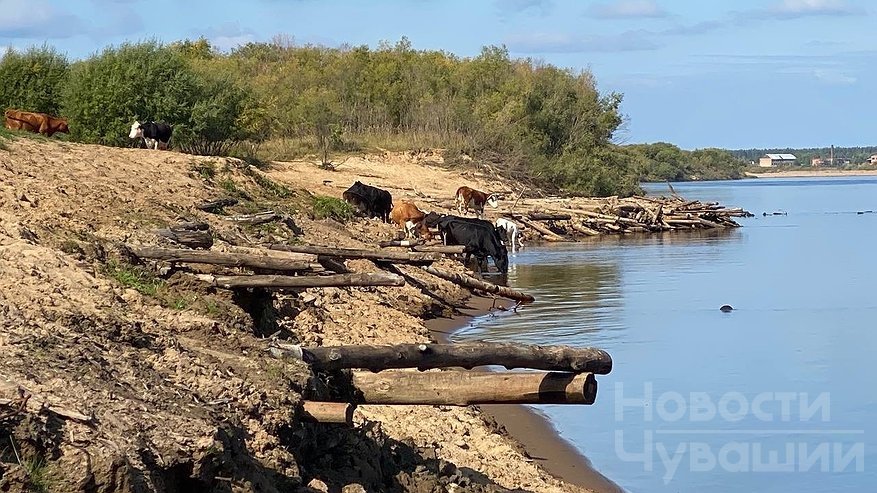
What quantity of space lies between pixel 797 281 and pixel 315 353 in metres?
20.5

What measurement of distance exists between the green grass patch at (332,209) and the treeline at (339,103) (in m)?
5.88

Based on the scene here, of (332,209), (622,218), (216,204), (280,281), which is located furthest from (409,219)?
(280,281)

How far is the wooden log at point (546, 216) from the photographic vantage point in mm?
36438

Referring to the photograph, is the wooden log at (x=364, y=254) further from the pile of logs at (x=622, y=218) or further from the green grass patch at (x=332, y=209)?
the pile of logs at (x=622, y=218)

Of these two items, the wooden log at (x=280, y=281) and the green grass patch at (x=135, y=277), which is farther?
the wooden log at (x=280, y=281)

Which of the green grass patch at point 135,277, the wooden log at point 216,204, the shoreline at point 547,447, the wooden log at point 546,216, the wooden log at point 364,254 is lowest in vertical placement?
the shoreline at point 547,447

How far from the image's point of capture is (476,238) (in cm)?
2438

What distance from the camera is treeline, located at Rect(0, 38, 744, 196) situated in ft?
92.7

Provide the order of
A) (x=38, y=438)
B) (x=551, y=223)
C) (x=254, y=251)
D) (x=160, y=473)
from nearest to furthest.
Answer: (x=38, y=438) < (x=160, y=473) < (x=254, y=251) < (x=551, y=223)

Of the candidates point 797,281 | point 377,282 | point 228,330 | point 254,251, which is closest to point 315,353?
point 228,330

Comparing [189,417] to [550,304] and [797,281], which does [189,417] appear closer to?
[550,304]

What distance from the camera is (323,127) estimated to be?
4341cm

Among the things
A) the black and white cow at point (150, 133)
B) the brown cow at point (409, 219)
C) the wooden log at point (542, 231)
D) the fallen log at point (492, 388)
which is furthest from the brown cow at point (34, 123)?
the fallen log at point (492, 388)

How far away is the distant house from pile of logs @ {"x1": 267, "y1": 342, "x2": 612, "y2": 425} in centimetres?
17760
